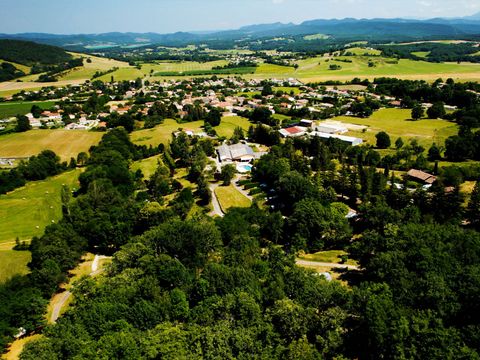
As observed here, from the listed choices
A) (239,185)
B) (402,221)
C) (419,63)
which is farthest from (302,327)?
(419,63)

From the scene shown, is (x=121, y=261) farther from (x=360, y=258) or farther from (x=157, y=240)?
(x=360, y=258)

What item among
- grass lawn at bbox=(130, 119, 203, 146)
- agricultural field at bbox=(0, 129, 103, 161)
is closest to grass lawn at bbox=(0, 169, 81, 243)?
agricultural field at bbox=(0, 129, 103, 161)

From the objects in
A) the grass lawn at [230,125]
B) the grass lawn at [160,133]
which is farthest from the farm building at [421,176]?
the grass lawn at [160,133]

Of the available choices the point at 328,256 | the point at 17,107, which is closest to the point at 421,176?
the point at 328,256

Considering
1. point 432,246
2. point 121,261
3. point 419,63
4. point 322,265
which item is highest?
point 419,63

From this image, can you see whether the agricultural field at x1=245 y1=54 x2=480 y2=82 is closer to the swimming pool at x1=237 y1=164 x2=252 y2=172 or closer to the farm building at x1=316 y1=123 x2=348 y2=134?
the farm building at x1=316 y1=123 x2=348 y2=134

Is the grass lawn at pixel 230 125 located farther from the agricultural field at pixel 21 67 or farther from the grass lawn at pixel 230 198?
the agricultural field at pixel 21 67

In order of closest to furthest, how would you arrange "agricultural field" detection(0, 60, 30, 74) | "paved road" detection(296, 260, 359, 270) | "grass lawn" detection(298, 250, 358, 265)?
"paved road" detection(296, 260, 359, 270) < "grass lawn" detection(298, 250, 358, 265) < "agricultural field" detection(0, 60, 30, 74)
